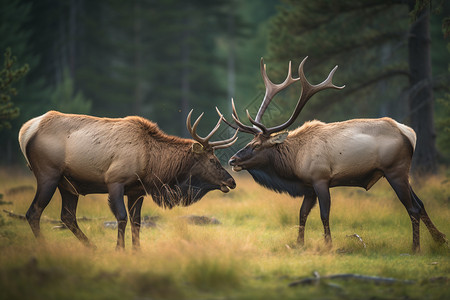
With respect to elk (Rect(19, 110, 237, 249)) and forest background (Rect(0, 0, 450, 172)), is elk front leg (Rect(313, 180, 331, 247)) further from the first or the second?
forest background (Rect(0, 0, 450, 172))

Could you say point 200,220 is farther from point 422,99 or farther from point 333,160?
point 422,99

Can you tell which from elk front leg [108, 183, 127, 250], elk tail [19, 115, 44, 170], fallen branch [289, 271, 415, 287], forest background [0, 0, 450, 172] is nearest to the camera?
fallen branch [289, 271, 415, 287]

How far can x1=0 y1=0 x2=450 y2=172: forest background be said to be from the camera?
42.7 ft

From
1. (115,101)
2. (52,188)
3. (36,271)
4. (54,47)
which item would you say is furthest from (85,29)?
(36,271)

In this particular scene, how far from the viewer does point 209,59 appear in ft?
101

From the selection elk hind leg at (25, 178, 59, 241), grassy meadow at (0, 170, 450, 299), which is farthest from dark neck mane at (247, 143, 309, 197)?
elk hind leg at (25, 178, 59, 241)

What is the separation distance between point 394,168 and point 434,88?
6877mm

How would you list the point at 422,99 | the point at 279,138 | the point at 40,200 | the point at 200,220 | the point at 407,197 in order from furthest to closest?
the point at 422,99 → the point at 200,220 → the point at 279,138 → the point at 407,197 → the point at 40,200

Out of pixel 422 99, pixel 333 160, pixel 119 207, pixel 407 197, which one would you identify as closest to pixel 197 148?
pixel 119 207

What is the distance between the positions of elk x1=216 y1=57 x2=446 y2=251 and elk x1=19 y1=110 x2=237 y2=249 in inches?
33.0

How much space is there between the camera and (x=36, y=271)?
14.5ft

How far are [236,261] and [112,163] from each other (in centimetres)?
259

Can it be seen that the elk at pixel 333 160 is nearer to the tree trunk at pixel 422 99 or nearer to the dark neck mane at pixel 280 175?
the dark neck mane at pixel 280 175

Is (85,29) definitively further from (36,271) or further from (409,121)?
(36,271)
